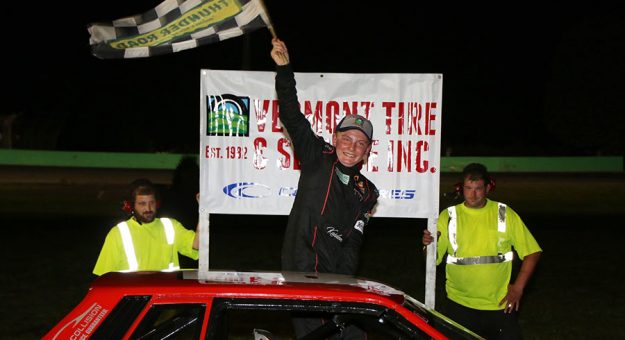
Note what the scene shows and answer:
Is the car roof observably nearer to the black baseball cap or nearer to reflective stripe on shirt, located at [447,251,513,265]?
the black baseball cap

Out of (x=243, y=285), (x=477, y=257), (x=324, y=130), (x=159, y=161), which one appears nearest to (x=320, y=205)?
(x=243, y=285)

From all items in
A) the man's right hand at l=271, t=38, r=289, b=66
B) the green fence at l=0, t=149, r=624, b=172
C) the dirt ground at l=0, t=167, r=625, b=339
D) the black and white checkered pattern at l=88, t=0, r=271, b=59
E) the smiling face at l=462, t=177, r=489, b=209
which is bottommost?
the dirt ground at l=0, t=167, r=625, b=339

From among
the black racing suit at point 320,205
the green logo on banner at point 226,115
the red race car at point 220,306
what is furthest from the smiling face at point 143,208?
the red race car at point 220,306

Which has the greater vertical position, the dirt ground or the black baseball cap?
the black baseball cap

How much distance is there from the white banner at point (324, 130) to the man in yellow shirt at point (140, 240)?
3.00ft

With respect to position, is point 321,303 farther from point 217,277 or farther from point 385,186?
point 385,186

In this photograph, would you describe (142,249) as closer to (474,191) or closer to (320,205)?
A: (320,205)

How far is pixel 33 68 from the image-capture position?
61.8 m

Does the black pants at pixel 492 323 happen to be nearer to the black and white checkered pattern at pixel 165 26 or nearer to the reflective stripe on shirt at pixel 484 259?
the reflective stripe on shirt at pixel 484 259

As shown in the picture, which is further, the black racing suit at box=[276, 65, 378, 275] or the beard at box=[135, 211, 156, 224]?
the beard at box=[135, 211, 156, 224]

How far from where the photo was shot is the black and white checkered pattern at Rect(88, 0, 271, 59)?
5.75 m

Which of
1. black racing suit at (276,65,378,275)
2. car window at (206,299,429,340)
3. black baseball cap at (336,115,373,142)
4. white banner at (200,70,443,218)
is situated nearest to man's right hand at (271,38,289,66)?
black racing suit at (276,65,378,275)

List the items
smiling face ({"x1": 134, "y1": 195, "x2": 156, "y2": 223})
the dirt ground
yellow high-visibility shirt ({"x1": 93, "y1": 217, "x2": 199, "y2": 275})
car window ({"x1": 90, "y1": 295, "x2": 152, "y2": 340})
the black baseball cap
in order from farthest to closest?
1. the dirt ground
2. smiling face ({"x1": 134, "y1": 195, "x2": 156, "y2": 223})
3. yellow high-visibility shirt ({"x1": 93, "y1": 217, "x2": 199, "y2": 275})
4. the black baseball cap
5. car window ({"x1": 90, "y1": 295, "x2": 152, "y2": 340})

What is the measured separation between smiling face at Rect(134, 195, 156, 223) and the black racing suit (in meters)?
1.26
